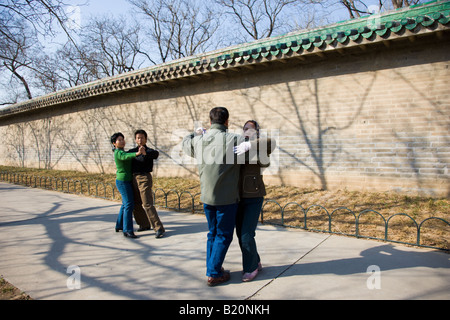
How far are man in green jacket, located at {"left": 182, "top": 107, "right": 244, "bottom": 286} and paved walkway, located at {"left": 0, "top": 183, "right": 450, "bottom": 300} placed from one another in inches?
14.3

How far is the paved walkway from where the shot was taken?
2.98 metres

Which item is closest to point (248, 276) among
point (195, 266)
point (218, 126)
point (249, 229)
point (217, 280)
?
point (217, 280)

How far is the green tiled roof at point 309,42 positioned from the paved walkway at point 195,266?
4.23 meters

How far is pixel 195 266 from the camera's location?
366 cm

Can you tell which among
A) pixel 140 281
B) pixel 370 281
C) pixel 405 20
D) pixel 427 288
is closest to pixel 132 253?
pixel 140 281

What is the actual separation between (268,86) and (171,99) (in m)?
3.84

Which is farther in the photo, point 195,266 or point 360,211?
point 360,211

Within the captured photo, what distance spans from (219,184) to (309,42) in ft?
17.8

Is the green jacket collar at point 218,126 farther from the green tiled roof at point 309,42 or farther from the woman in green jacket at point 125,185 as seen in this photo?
the green tiled roof at point 309,42

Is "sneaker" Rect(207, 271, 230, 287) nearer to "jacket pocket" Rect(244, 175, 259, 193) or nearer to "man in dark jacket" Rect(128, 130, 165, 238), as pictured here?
"jacket pocket" Rect(244, 175, 259, 193)

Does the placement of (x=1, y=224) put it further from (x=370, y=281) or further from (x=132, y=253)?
(x=370, y=281)

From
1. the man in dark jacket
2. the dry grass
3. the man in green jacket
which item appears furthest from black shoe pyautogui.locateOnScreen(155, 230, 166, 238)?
the man in green jacket

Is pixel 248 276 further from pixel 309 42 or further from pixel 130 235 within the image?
pixel 309 42

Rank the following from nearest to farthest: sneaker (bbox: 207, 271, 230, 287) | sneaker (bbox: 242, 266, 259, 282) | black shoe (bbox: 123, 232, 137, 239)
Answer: sneaker (bbox: 207, 271, 230, 287) → sneaker (bbox: 242, 266, 259, 282) → black shoe (bbox: 123, 232, 137, 239)
